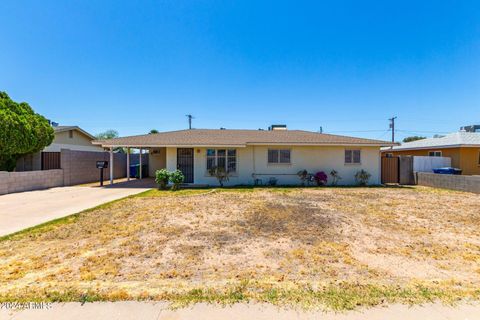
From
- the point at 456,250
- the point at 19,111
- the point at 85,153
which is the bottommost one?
the point at 456,250

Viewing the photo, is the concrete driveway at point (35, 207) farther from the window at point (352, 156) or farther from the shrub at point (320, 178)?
the window at point (352, 156)

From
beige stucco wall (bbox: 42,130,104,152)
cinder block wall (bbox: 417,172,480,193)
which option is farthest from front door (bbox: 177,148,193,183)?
cinder block wall (bbox: 417,172,480,193)

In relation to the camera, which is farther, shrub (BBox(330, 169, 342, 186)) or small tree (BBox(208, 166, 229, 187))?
shrub (BBox(330, 169, 342, 186))

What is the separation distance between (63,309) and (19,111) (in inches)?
601

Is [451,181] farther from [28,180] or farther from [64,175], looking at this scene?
[28,180]

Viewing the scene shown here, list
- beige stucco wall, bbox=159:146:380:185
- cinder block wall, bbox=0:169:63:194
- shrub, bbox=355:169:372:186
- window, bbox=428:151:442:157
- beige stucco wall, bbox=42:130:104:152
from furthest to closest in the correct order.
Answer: window, bbox=428:151:442:157
beige stucco wall, bbox=42:130:104:152
shrub, bbox=355:169:372:186
beige stucco wall, bbox=159:146:380:185
cinder block wall, bbox=0:169:63:194

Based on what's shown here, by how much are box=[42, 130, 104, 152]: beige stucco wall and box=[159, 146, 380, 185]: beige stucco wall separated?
10.6 m

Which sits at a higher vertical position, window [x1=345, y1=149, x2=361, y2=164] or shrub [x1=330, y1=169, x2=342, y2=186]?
window [x1=345, y1=149, x2=361, y2=164]

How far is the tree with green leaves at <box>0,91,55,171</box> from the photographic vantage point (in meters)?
11.8

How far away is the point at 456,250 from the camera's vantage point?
444cm

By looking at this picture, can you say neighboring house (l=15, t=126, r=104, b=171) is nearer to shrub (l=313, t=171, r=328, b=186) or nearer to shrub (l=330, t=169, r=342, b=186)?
shrub (l=313, t=171, r=328, b=186)

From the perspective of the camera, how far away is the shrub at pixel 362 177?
14.2m

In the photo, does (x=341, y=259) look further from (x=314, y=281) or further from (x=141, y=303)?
(x=141, y=303)

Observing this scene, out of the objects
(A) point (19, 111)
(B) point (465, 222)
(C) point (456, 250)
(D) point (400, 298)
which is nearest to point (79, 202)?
(A) point (19, 111)
